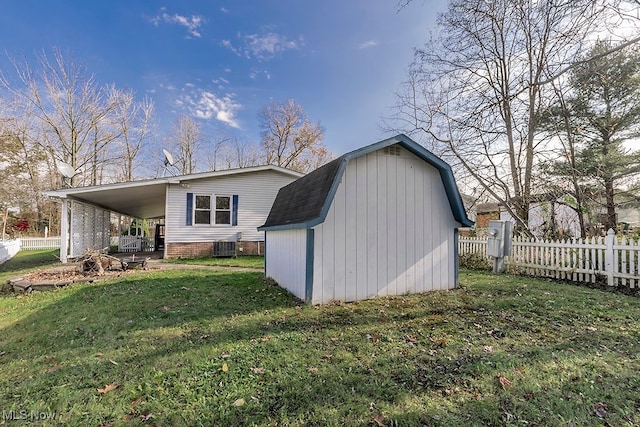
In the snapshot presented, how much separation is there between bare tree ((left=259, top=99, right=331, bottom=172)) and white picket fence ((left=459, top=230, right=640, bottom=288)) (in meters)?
22.2

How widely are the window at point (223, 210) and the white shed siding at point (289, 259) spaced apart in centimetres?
662

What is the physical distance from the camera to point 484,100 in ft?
35.4

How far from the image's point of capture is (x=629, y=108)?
1171cm

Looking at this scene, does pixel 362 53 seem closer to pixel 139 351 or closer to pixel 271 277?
pixel 271 277

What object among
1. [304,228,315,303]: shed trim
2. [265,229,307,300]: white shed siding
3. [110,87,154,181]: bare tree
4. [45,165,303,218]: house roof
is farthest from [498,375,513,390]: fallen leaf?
[110,87,154,181]: bare tree

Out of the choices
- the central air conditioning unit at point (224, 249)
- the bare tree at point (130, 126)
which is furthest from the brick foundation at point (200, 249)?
the bare tree at point (130, 126)

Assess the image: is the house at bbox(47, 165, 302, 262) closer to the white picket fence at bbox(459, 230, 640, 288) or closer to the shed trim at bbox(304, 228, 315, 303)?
the shed trim at bbox(304, 228, 315, 303)

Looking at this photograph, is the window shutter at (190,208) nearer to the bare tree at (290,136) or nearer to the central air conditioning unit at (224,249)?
the central air conditioning unit at (224,249)

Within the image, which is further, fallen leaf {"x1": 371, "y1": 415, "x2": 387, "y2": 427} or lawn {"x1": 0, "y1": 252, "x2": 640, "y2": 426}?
lawn {"x1": 0, "y1": 252, "x2": 640, "y2": 426}

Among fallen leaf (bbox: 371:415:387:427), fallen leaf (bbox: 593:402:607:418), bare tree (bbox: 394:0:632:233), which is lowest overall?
fallen leaf (bbox: 371:415:387:427)

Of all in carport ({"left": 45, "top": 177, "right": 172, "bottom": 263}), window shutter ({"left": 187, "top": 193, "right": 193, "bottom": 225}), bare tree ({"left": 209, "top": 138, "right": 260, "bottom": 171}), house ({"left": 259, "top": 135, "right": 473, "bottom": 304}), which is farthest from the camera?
bare tree ({"left": 209, "top": 138, "right": 260, "bottom": 171})

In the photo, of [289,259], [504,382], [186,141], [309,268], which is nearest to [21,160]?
[186,141]

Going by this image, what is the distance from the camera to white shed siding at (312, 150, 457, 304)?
548cm

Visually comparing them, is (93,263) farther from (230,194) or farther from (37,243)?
(37,243)
